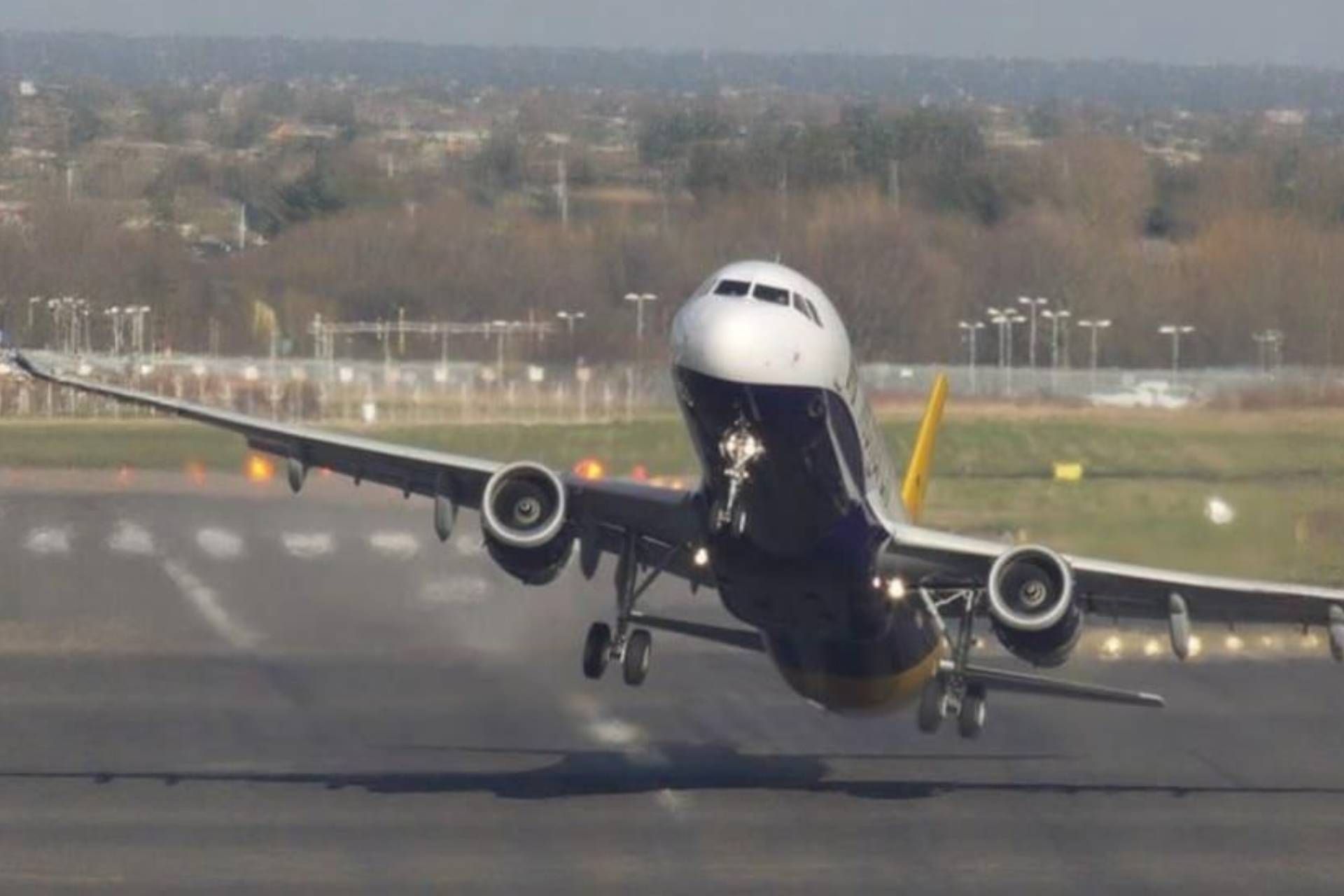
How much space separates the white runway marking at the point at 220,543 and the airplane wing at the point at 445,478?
18781mm

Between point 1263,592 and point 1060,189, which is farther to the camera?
point 1060,189

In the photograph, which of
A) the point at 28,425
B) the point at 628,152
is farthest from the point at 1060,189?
the point at 28,425

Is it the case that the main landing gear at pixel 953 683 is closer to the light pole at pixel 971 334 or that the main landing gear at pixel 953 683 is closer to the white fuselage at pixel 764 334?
the white fuselage at pixel 764 334

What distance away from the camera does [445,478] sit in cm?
3634

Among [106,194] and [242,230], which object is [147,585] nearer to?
[242,230]

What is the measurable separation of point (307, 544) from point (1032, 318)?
57.6 feet

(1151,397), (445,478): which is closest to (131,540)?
(1151,397)

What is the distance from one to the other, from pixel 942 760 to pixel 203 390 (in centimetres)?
2929

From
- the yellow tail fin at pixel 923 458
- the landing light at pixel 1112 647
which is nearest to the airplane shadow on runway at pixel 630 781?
the yellow tail fin at pixel 923 458

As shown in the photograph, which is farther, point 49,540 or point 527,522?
point 49,540

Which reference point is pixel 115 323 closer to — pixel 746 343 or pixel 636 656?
pixel 636 656

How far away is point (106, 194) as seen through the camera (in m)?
88.5

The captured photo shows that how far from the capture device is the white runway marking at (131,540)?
2298 inches

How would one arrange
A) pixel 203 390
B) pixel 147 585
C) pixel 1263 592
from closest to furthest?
pixel 1263 592
pixel 147 585
pixel 203 390
